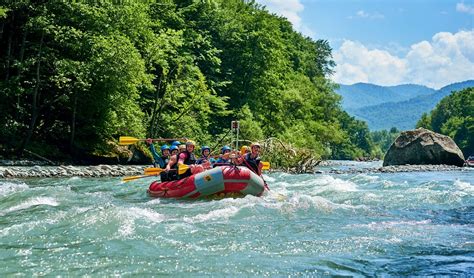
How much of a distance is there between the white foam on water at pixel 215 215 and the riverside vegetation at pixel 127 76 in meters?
14.8

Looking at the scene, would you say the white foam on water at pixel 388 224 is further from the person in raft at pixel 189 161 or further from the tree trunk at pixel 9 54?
the tree trunk at pixel 9 54

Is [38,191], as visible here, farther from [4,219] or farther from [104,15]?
[104,15]

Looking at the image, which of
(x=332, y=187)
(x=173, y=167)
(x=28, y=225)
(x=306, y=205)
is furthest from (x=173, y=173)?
(x=28, y=225)

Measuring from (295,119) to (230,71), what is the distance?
9.44m

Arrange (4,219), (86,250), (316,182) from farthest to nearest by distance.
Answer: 1. (316,182)
2. (4,219)
3. (86,250)

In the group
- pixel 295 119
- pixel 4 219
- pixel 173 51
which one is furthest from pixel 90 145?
pixel 295 119

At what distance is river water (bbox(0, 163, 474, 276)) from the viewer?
6.86 meters

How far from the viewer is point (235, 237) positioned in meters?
8.63

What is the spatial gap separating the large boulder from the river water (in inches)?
1049

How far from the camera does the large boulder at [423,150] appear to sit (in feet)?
130

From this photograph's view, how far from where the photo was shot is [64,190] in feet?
48.9

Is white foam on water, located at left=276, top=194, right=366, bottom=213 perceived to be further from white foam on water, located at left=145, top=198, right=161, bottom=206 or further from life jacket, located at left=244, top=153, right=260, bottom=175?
white foam on water, located at left=145, top=198, right=161, bottom=206

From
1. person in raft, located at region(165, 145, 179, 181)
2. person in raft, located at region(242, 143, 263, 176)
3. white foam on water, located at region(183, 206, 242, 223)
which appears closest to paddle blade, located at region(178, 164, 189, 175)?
person in raft, located at region(165, 145, 179, 181)

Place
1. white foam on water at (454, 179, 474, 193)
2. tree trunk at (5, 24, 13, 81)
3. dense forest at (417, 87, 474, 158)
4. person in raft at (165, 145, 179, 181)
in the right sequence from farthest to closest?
1. dense forest at (417, 87, 474, 158)
2. tree trunk at (5, 24, 13, 81)
3. white foam on water at (454, 179, 474, 193)
4. person in raft at (165, 145, 179, 181)
